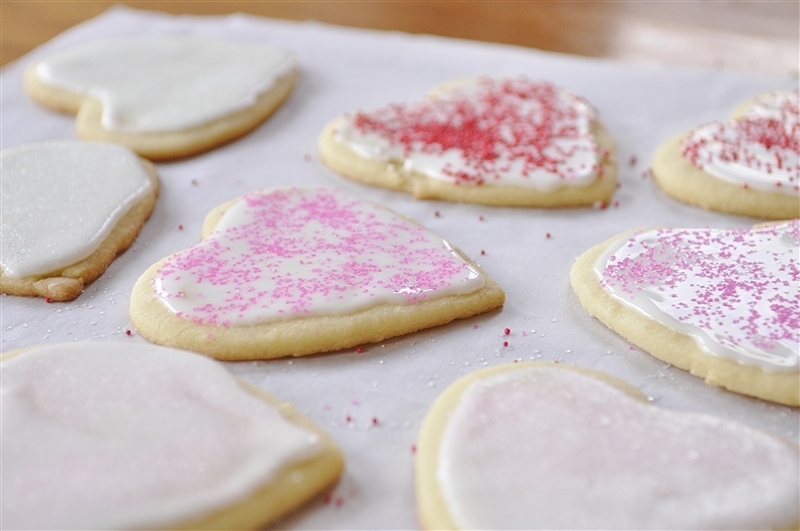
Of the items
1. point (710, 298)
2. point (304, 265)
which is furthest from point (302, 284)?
point (710, 298)

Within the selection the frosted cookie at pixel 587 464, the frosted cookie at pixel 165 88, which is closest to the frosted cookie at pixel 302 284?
the frosted cookie at pixel 587 464

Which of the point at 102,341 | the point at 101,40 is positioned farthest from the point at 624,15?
the point at 102,341

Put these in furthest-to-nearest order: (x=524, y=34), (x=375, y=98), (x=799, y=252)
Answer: (x=524, y=34), (x=375, y=98), (x=799, y=252)

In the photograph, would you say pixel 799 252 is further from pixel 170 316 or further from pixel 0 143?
pixel 0 143

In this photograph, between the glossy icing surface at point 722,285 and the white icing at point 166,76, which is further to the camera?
the white icing at point 166,76

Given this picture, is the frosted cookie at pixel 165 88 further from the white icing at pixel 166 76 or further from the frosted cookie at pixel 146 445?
the frosted cookie at pixel 146 445
